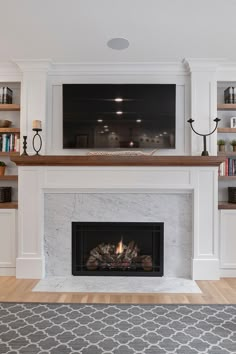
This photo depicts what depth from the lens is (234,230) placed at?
354cm

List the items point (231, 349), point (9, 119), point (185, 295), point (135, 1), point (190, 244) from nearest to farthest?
point (231, 349) → point (135, 1) → point (185, 295) → point (190, 244) → point (9, 119)

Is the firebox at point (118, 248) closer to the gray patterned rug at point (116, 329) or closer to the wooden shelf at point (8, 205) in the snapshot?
the wooden shelf at point (8, 205)

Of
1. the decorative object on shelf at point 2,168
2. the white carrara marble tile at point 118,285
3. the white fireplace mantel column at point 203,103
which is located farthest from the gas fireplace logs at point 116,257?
the decorative object on shelf at point 2,168

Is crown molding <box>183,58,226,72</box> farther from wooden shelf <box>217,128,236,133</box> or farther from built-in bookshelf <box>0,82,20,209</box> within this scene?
built-in bookshelf <box>0,82,20,209</box>

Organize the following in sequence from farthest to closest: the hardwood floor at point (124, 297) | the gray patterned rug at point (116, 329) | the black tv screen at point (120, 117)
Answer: the black tv screen at point (120, 117) → the hardwood floor at point (124, 297) → the gray patterned rug at point (116, 329)

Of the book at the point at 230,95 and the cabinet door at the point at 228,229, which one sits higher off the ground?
the book at the point at 230,95

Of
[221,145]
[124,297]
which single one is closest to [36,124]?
[124,297]

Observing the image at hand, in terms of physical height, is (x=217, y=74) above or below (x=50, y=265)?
above

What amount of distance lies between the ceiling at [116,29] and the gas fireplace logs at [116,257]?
7.34ft

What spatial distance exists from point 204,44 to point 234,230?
6.89ft

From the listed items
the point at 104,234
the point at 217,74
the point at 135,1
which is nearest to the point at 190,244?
the point at 104,234

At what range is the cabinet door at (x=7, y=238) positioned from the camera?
3.58 m

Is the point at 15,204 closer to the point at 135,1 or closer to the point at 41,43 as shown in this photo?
the point at 41,43

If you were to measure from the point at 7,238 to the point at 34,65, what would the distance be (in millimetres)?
2088
